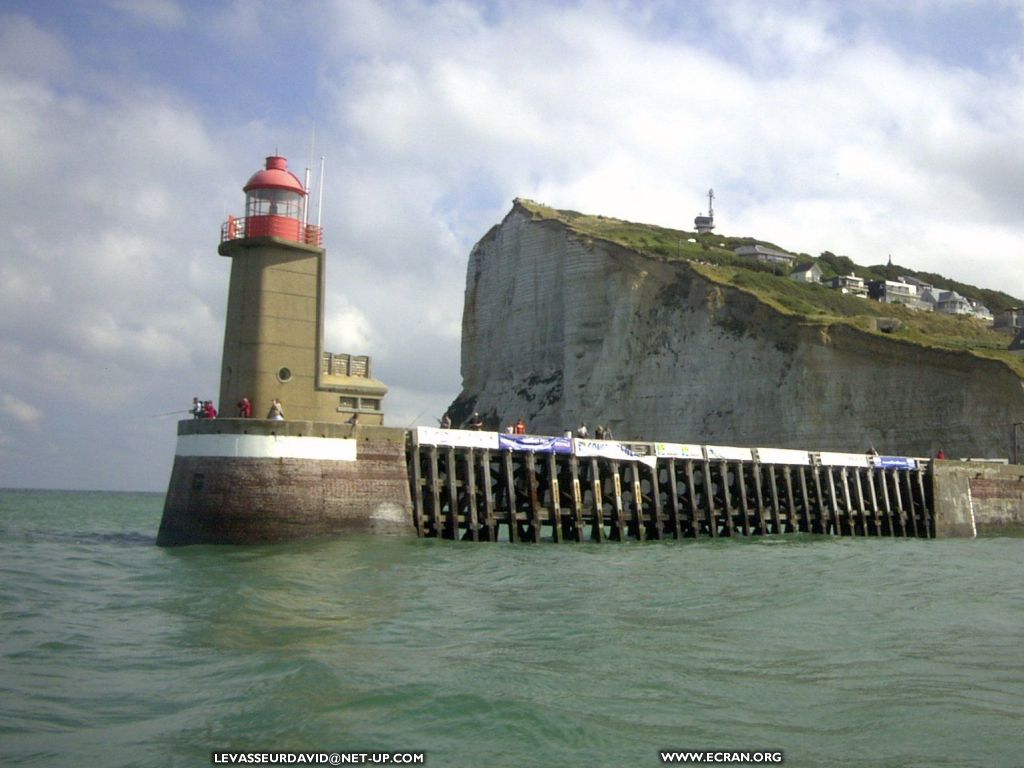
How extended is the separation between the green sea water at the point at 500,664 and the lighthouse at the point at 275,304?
614 cm

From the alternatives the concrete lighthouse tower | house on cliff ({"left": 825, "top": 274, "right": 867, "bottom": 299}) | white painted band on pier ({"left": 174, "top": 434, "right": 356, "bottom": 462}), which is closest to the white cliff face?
the concrete lighthouse tower

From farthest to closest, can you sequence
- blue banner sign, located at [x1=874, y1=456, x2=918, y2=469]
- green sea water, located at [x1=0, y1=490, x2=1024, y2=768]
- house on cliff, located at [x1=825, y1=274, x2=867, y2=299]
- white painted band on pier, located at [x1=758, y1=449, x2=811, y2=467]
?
1. house on cliff, located at [x1=825, y1=274, x2=867, y2=299]
2. blue banner sign, located at [x1=874, y1=456, x2=918, y2=469]
3. white painted band on pier, located at [x1=758, y1=449, x2=811, y2=467]
4. green sea water, located at [x1=0, y1=490, x2=1024, y2=768]

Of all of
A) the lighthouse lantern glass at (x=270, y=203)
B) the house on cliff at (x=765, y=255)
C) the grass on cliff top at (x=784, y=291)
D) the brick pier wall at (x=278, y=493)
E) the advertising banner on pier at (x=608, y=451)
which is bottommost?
the brick pier wall at (x=278, y=493)

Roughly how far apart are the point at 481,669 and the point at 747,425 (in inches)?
1631

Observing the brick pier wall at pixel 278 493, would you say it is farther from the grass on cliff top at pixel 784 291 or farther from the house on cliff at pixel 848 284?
the house on cliff at pixel 848 284

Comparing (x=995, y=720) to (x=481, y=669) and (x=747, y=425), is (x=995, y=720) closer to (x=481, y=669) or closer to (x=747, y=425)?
(x=481, y=669)

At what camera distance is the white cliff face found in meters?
45.4

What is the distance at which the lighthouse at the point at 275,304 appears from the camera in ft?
78.2

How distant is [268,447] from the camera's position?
2177 centimetres

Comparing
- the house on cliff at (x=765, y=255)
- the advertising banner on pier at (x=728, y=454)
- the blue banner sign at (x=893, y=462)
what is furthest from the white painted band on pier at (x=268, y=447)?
the house on cliff at (x=765, y=255)

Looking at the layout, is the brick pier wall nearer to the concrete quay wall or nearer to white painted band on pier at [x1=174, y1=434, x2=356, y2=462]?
white painted band on pier at [x1=174, y1=434, x2=356, y2=462]

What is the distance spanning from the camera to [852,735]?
8172 millimetres

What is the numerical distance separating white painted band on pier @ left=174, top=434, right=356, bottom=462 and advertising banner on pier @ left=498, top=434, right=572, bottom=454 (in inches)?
184

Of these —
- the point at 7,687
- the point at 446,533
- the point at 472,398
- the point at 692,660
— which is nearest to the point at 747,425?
the point at 472,398
